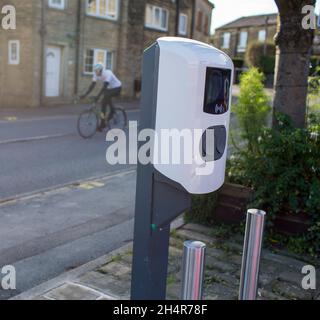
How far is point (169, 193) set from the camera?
8.01 ft

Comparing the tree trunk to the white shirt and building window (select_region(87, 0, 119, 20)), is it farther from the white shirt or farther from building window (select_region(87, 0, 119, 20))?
building window (select_region(87, 0, 119, 20))

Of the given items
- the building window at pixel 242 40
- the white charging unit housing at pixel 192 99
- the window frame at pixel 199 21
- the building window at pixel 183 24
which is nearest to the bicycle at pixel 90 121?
Result: the white charging unit housing at pixel 192 99

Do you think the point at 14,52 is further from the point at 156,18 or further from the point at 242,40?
the point at 242,40

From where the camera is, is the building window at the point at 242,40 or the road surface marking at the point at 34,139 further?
the building window at the point at 242,40

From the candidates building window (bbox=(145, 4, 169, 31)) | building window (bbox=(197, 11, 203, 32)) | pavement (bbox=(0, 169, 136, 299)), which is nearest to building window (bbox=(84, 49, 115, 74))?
building window (bbox=(145, 4, 169, 31))

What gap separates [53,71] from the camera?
1853cm

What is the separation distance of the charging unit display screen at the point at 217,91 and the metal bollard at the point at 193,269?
2.23ft

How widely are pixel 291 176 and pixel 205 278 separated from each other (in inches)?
52.5

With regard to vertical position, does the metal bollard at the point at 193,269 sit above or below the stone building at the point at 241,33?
below

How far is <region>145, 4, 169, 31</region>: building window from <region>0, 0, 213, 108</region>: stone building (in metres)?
0.21

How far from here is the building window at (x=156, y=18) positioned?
2439cm

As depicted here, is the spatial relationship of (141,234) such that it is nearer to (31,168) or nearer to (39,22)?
(31,168)

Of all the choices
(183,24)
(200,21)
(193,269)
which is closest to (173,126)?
(193,269)

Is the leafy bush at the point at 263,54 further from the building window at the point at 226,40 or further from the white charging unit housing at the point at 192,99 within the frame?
the white charging unit housing at the point at 192,99
